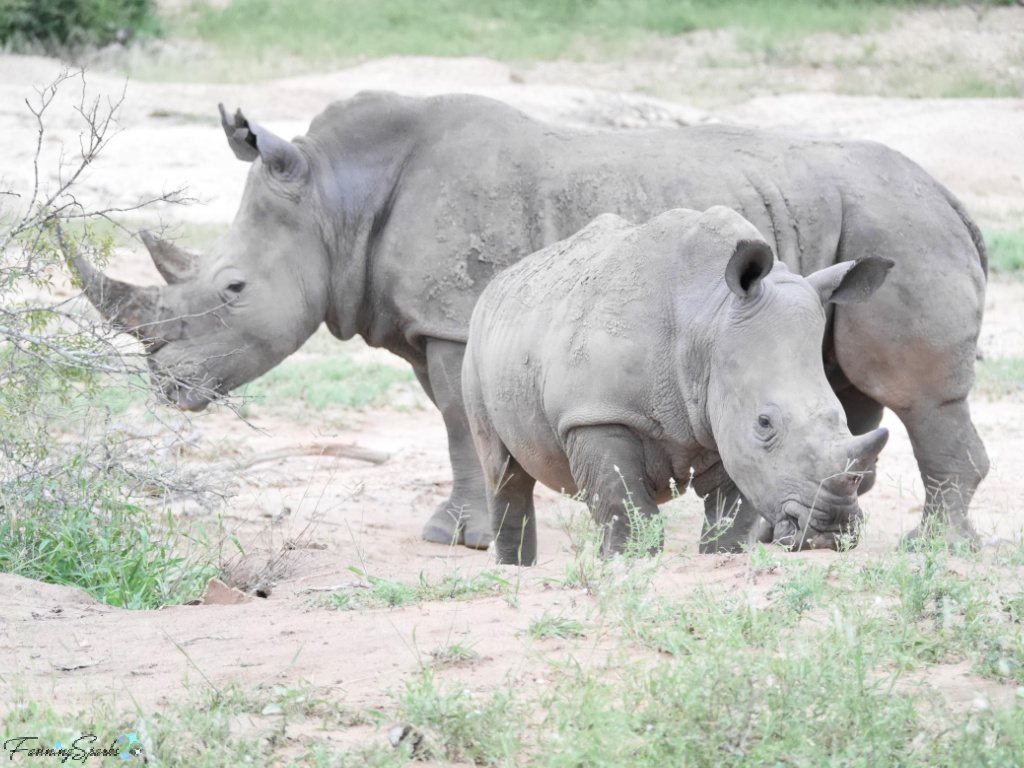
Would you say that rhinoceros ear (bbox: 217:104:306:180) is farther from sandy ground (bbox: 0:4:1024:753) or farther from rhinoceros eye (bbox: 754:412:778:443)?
rhinoceros eye (bbox: 754:412:778:443)

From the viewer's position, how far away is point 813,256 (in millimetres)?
6840

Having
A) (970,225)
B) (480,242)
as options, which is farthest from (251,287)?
(970,225)

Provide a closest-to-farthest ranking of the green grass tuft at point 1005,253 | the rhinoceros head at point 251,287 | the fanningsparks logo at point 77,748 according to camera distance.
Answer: the fanningsparks logo at point 77,748 → the rhinoceros head at point 251,287 → the green grass tuft at point 1005,253

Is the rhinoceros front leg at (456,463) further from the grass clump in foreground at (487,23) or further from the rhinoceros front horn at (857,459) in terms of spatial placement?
the grass clump in foreground at (487,23)

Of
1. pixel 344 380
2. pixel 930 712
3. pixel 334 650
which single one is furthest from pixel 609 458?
pixel 344 380

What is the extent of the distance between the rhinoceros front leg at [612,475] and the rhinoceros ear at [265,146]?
2.89 metres

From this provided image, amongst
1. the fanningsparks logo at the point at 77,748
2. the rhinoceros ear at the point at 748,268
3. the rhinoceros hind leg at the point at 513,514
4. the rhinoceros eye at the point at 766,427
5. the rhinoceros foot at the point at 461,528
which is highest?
the rhinoceros ear at the point at 748,268

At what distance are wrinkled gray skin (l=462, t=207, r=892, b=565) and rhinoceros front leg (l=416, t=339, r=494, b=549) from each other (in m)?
1.31

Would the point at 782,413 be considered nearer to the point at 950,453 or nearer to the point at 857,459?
the point at 857,459

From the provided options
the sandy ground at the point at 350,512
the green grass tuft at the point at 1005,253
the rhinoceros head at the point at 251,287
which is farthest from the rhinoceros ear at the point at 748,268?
the green grass tuft at the point at 1005,253

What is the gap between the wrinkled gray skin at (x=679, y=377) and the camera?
4672mm

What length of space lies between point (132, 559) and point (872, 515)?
14.0 feet

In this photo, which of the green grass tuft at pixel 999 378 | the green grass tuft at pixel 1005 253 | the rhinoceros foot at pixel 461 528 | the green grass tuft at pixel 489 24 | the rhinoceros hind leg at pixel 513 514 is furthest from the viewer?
the green grass tuft at pixel 489 24

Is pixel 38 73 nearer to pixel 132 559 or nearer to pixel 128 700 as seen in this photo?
pixel 132 559
